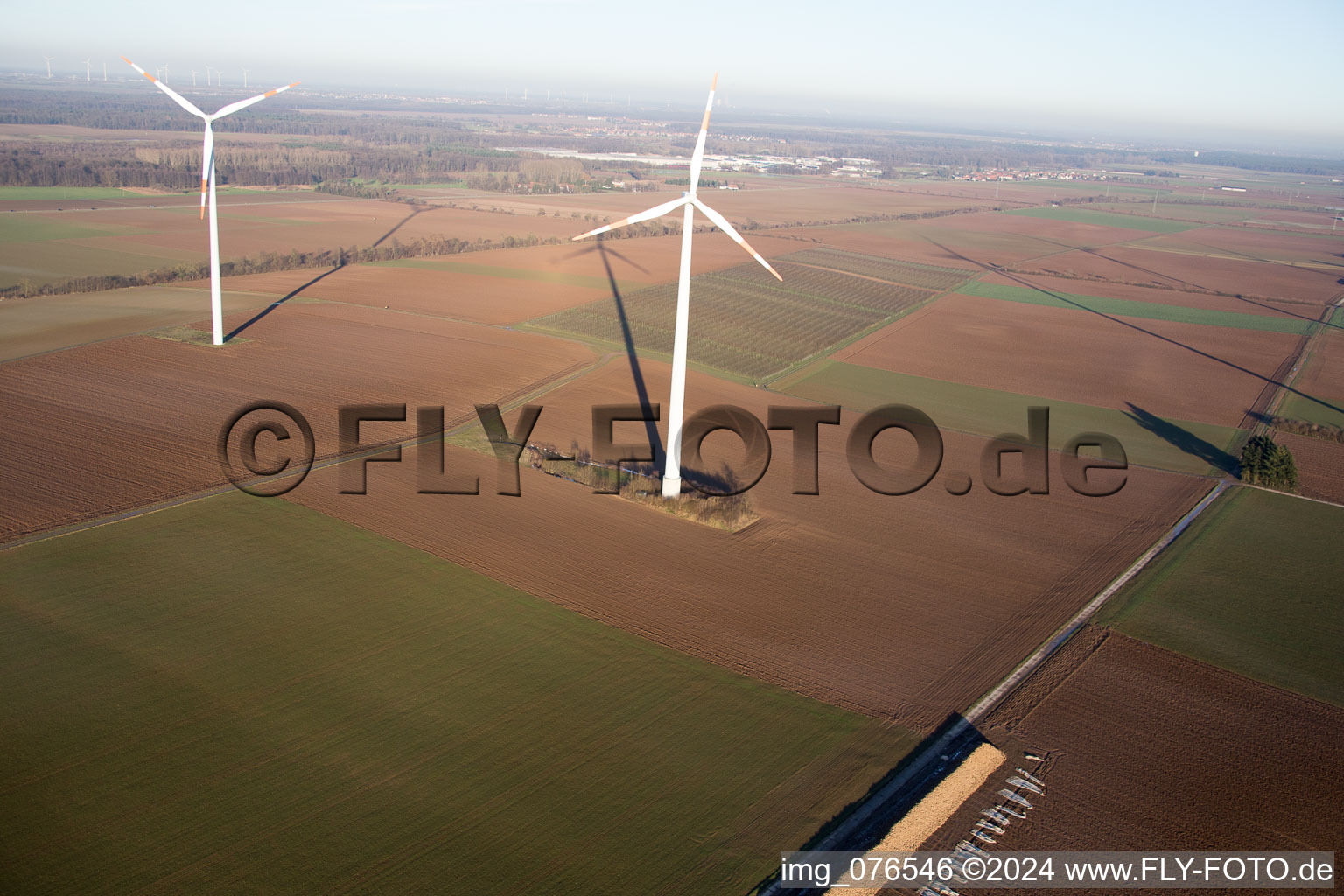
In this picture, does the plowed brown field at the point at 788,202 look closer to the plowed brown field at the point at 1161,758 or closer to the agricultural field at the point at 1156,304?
the agricultural field at the point at 1156,304

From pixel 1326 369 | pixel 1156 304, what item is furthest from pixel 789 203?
pixel 1326 369

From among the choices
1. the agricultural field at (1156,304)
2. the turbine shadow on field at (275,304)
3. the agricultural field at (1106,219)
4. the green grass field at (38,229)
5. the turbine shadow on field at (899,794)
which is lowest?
the turbine shadow on field at (899,794)

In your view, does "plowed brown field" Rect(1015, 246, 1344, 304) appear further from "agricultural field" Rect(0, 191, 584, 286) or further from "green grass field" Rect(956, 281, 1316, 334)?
"agricultural field" Rect(0, 191, 584, 286)

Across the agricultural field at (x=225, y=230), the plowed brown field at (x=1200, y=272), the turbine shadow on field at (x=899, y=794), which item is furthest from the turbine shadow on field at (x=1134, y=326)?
the agricultural field at (x=225, y=230)

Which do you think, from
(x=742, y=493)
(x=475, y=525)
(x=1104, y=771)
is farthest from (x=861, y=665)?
(x=475, y=525)

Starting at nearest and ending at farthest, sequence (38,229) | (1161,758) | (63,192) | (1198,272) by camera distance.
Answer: (1161,758) → (38,229) → (1198,272) → (63,192)

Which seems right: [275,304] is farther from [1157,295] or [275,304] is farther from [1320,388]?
[1157,295]

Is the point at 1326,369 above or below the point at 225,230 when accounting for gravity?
below
